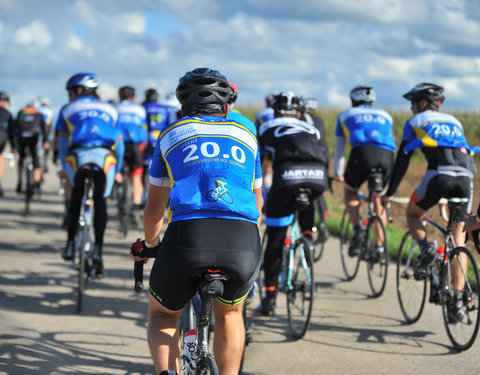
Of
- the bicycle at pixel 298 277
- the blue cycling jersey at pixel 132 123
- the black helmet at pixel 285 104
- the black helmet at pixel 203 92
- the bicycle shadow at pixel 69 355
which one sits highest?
the blue cycling jersey at pixel 132 123

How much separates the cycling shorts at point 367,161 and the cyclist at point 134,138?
4.81 metres

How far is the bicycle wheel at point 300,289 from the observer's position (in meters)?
6.19

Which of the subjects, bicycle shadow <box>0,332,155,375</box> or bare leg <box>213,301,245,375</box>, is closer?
bare leg <box>213,301,245,375</box>

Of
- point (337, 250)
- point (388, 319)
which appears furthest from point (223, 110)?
point (337, 250)

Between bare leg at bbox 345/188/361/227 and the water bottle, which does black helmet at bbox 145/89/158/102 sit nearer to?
bare leg at bbox 345/188/361/227

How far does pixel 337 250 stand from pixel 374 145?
3150 mm

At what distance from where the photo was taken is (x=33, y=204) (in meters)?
15.9

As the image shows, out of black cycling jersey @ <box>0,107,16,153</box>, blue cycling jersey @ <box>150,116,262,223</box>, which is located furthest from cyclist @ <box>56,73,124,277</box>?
black cycling jersey @ <box>0,107,16,153</box>

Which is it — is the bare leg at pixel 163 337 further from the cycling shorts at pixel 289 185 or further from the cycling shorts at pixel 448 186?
the cycling shorts at pixel 448 186

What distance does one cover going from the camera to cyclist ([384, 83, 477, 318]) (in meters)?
6.36

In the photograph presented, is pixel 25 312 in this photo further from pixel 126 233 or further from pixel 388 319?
pixel 126 233

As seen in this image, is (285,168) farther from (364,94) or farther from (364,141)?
(364,94)

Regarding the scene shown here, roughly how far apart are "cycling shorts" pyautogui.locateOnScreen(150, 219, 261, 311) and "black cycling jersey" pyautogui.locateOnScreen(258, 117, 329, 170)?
295 centimetres

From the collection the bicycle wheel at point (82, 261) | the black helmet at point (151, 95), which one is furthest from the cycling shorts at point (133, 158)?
the bicycle wheel at point (82, 261)
